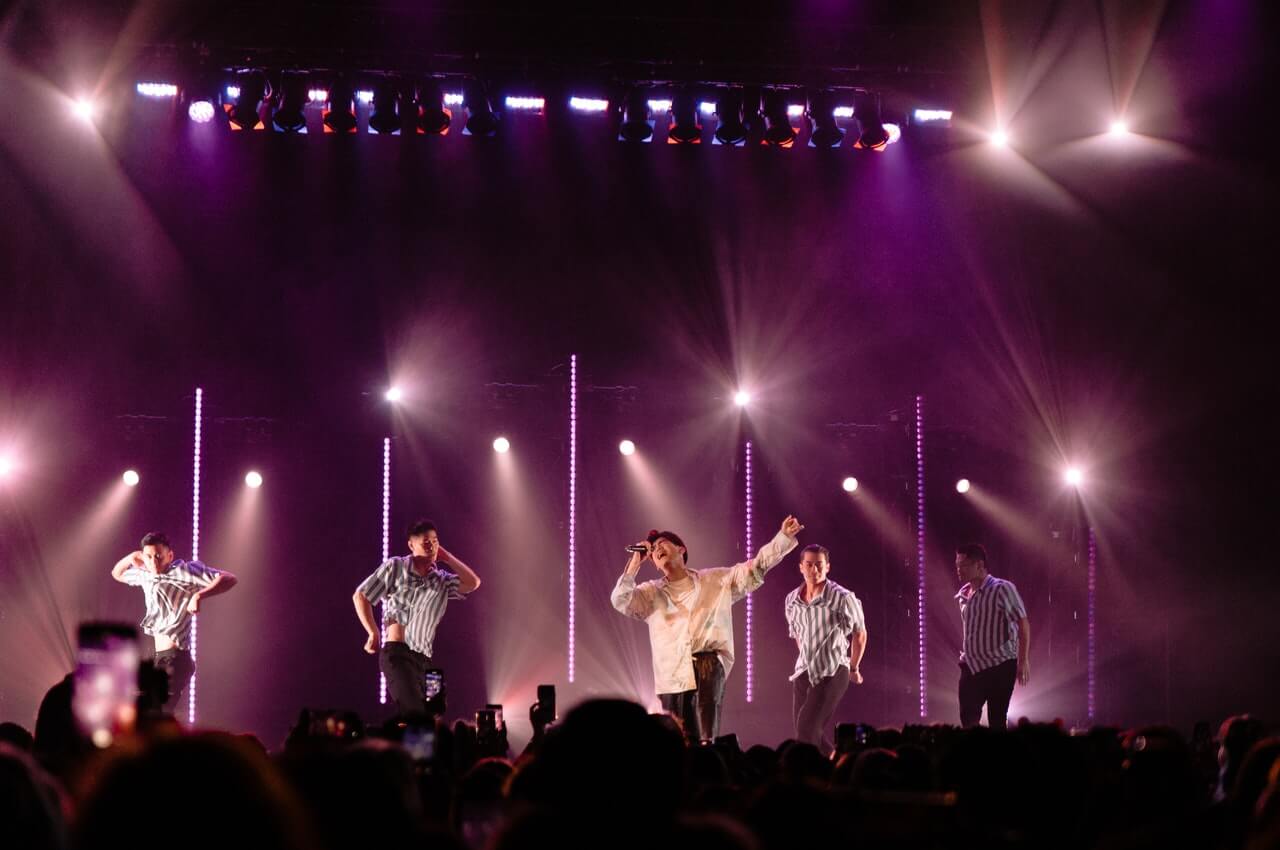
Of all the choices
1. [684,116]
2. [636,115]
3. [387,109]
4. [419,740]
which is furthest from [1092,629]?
[419,740]

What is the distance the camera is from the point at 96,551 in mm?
12711

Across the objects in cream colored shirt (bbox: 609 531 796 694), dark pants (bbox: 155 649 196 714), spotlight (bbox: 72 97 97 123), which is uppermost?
spotlight (bbox: 72 97 97 123)

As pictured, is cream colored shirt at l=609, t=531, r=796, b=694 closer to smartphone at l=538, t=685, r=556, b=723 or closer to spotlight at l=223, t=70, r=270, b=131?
smartphone at l=538, t=685, r=556, b=723

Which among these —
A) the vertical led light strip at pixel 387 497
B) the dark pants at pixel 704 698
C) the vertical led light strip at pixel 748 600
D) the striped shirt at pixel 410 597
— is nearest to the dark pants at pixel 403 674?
the striped shirt at pixel 410 597

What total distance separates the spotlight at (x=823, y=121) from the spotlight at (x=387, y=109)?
3.52 meters

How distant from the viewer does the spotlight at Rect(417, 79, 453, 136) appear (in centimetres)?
1169

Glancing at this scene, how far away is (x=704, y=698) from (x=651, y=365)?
16.5 ft

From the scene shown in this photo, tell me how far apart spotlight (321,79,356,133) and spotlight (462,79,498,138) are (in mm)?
978

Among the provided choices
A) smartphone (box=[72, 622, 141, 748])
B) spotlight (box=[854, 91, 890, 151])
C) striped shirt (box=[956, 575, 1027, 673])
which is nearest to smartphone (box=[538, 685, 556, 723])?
striped shirt (box=[956, 575, 1027, 673])

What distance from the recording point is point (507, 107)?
12.5 meters

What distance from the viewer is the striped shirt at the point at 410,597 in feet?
31.2

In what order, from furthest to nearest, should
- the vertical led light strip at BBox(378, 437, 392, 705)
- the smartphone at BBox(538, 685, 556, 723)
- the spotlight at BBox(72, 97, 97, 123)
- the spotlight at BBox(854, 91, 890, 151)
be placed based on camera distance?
the vertical led light strip at BBox(378, 437, 392, 705)
the spotlight at BBox(72, 97, 97, 123)
the spotlight at BBox(854, 91, 890, 151)
the smartphone at BBox(538, 685, 556, 723)

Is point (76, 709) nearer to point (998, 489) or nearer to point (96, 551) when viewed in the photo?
point (96, 551)

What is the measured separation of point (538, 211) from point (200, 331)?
11.3ft
